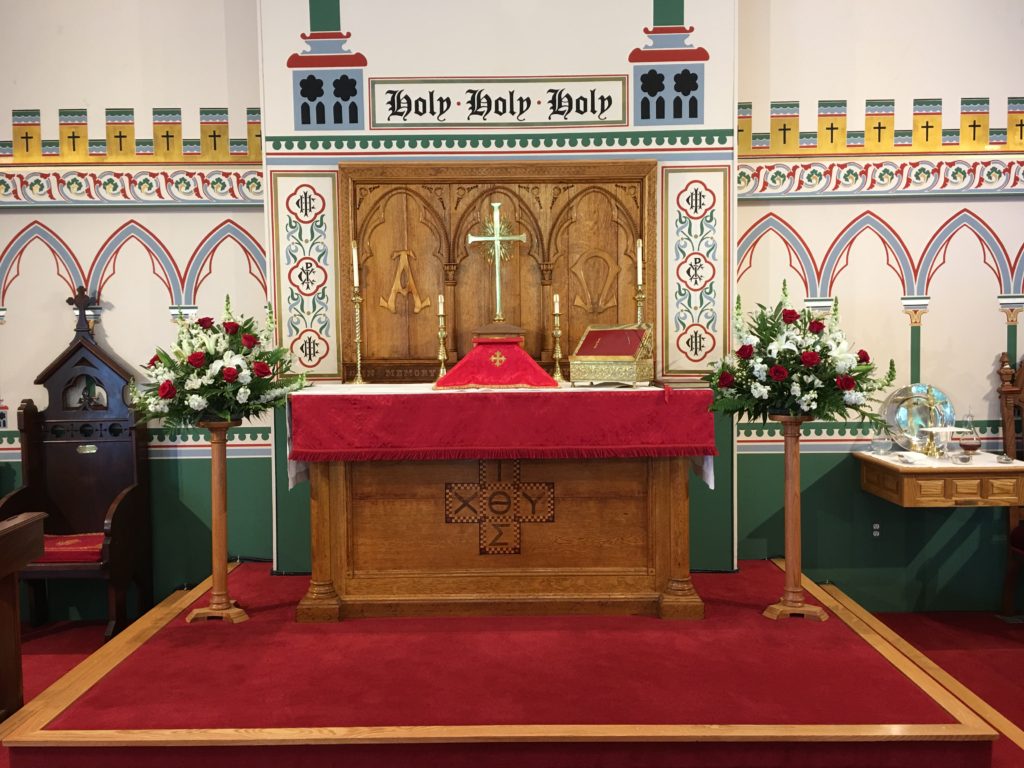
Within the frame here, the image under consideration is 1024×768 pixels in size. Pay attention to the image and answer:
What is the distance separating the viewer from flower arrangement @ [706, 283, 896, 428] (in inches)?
164

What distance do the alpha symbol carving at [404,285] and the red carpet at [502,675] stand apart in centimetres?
206

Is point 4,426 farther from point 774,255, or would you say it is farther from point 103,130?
point 774,255

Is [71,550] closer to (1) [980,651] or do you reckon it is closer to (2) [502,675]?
(2) [502,675]

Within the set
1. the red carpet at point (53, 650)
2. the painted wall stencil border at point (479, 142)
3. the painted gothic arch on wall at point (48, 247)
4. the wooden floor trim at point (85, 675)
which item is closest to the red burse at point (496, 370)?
the painted wall stencil border at point (479, 142)

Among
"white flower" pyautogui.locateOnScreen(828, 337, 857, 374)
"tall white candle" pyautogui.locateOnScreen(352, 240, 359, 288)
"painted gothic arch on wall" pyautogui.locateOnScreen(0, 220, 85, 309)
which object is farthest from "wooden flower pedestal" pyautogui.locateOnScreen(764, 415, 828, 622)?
"painted gothic arch on wall" pyautogui.locateOnScreen(0, 220, 85, 309)

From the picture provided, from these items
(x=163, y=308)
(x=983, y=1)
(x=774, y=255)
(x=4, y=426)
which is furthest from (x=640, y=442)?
(x=4, y=426)

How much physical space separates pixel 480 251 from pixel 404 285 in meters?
0.56

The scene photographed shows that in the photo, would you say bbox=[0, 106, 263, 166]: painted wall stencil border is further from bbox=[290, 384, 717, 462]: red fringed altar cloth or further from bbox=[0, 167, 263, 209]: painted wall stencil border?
bbox=[290, 384, 717, 462]: red fringed altar cloth

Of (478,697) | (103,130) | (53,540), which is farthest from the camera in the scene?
(103,130)

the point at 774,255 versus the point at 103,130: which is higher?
the point at 103,130

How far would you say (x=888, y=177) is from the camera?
559cm

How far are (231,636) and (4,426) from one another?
2.82m

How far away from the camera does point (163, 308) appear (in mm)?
5707

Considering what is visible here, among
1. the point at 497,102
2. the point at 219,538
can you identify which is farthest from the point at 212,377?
the point at 497,102
